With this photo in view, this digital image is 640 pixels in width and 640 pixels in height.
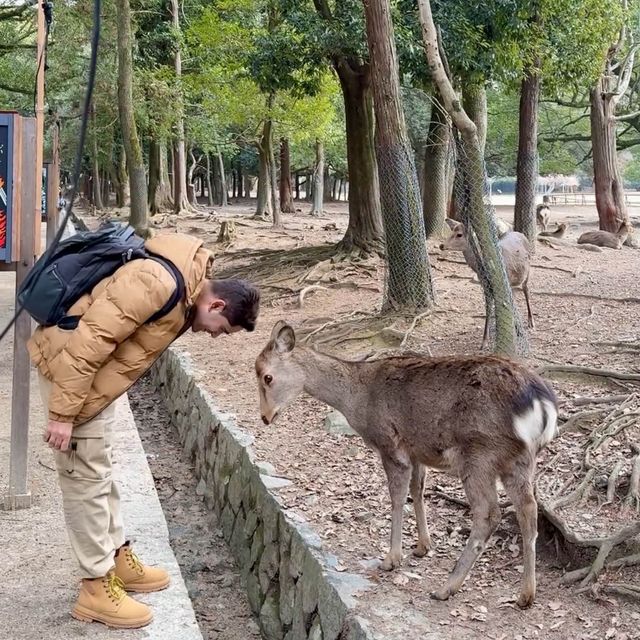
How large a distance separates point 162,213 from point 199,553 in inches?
1023

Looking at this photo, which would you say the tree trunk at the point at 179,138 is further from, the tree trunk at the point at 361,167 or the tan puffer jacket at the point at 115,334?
the tan puffer jacket at the point at 115,334

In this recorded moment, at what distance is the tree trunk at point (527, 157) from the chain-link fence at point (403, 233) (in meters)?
5.87

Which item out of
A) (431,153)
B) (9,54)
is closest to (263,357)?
(431,153)

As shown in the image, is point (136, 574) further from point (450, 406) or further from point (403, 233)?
point (403, 233)

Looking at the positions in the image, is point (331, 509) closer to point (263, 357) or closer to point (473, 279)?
point (263, 357)

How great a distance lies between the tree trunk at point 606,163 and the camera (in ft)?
65.9

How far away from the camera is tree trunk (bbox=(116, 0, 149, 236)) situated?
Answer: 1825 centimetres

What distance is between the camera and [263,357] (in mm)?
4855

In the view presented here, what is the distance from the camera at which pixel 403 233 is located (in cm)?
966

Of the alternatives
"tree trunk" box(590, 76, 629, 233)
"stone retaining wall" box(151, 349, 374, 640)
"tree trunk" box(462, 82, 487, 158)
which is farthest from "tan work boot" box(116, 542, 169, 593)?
"tree trunk" box(590, 76, 629, 233)

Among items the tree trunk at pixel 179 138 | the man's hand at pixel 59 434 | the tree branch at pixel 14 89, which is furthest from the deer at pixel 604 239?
the tree branch at pixel 14 89

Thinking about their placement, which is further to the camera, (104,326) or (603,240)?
(603,240)

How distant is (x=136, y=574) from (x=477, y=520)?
1627mm

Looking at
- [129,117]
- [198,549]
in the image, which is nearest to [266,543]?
[198,549]
